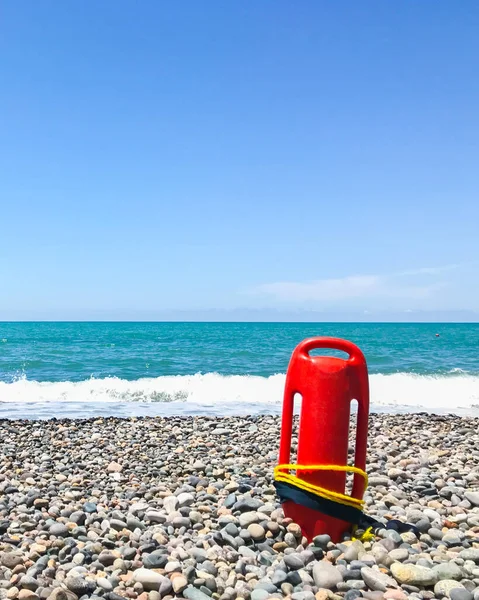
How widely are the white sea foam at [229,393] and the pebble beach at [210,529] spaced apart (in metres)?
5.10

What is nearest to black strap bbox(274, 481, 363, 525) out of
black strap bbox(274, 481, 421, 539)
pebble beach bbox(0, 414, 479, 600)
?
black strap bbox(274, 481, 421, 539)

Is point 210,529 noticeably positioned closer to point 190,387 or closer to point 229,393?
point 229,393

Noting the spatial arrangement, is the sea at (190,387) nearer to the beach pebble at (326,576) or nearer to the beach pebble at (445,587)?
the beach pebble at (326,576)

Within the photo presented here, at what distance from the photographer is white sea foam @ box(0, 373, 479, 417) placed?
12312mm

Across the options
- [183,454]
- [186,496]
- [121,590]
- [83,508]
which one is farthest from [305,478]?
[183,454]

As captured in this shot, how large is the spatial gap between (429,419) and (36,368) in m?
17.4

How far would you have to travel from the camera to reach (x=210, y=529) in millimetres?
3768

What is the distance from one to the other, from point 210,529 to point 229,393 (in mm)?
10982

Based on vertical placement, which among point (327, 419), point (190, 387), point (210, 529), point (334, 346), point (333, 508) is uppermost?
point (334, 346)

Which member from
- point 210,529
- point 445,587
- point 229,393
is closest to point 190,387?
point 229,393

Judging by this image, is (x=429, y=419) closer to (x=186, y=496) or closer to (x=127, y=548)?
(x=186, y=496)

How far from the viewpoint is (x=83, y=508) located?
425 centimetres

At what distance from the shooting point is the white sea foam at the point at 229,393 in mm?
12312

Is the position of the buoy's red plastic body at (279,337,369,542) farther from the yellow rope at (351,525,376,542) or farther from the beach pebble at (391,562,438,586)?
the beach pebble at (391,562,438,586)
